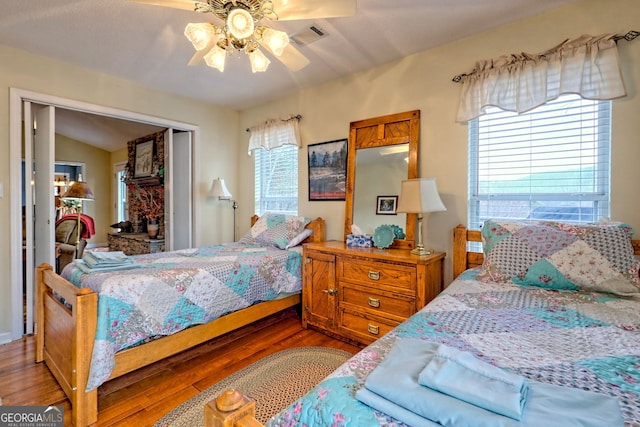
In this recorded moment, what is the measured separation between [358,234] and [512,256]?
4.06 feet

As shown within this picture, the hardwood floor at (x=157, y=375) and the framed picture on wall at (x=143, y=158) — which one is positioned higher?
the framed picture on wall at (x=143, y=158)

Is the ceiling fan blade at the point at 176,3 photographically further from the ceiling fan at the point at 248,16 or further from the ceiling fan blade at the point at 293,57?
the ceiling fan blade at the point at 293,57

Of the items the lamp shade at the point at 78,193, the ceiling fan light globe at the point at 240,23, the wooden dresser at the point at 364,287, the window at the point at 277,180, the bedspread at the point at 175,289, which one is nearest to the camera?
the ceiling fan light globe at the point at 240,23

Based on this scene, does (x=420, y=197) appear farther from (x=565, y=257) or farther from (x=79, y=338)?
(x=79, y=338)

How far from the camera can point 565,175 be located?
2.04 m

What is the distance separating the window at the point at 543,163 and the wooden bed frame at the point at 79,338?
2.07 m

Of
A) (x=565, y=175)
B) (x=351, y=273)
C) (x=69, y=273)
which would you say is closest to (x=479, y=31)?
(x=565, y=175)

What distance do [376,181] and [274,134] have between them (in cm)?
149

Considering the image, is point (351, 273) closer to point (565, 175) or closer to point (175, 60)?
point (565, 175)

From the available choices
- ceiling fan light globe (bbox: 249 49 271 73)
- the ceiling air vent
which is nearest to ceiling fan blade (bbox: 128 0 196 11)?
ceiling fan light globe (bbox: 249 49 271 73)

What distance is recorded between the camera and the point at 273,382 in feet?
6.50

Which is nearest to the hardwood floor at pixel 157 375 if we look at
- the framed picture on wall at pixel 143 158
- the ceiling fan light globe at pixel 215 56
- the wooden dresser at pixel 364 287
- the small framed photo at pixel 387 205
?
the wooden dresser at pixel 364 287

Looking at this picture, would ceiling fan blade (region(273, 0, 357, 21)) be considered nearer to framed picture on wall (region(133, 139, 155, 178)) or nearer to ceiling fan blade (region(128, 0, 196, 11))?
ceiling fan blade (region(128, 0, 196, 11))

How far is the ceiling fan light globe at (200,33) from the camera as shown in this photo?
1600 mm
